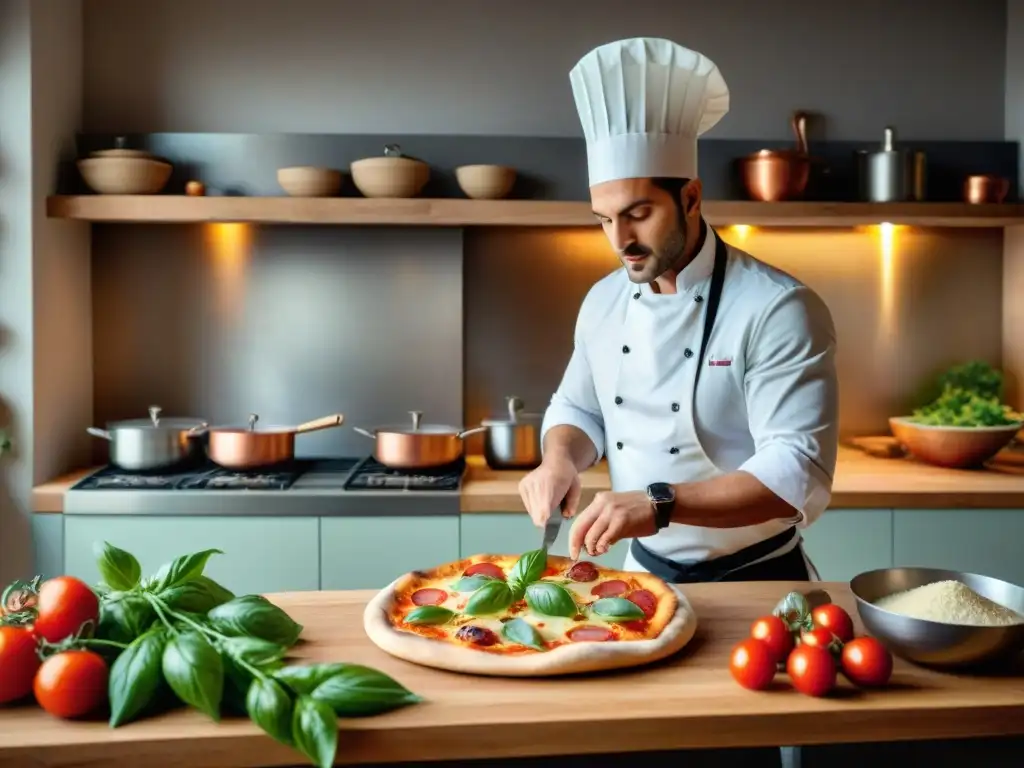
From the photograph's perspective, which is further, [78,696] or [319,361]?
[319,361]

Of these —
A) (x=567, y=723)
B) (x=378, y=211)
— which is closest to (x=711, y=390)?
(x=567, y=723)

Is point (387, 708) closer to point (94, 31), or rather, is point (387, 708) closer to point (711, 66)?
point (711, 66)

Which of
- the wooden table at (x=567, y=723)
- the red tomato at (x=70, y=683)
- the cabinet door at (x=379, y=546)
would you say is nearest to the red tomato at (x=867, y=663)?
the wooden table at (x=567, y=723)

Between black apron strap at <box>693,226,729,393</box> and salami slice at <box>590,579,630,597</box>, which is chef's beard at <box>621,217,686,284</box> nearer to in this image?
black apron strap at <box>693,226,729,393</box>

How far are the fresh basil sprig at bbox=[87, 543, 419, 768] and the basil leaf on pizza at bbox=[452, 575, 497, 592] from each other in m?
0.34

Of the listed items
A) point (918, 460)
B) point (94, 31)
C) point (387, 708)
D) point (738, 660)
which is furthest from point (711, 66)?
point (94, 31)

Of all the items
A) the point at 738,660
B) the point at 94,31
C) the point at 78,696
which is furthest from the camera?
the point at 94,31

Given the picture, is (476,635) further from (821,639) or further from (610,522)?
(821,639)

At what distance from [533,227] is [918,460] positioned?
143 cm

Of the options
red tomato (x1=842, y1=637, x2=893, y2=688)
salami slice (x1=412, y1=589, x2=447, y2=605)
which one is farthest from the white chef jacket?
salami slice (x1=412, y1=589, x2=447, y2=605)

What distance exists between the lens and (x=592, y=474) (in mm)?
3080

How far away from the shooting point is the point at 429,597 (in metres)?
1.63

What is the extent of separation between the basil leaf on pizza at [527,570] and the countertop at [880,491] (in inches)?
47.1

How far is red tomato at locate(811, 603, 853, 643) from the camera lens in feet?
4.58
